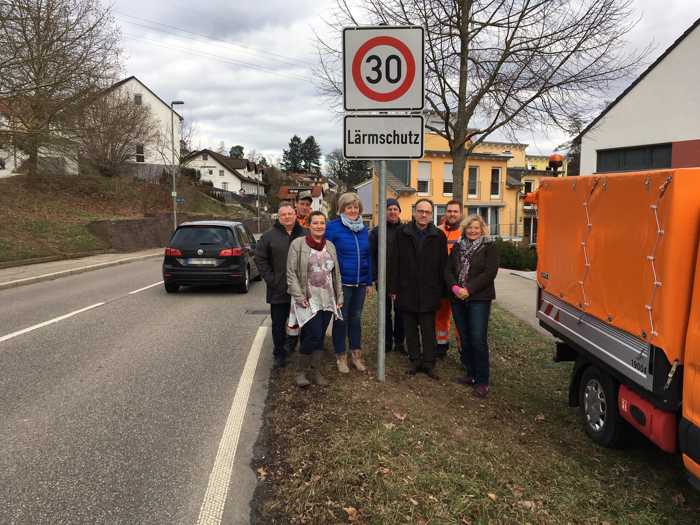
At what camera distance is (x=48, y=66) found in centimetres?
1496

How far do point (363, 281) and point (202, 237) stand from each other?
672 cm

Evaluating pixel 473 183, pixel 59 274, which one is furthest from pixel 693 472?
pixel 473 183

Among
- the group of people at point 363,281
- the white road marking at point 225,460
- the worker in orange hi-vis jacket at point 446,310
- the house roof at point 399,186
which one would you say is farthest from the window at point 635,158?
the house roof at point 399,186

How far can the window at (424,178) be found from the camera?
3525cm

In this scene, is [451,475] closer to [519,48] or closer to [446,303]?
[446,303]

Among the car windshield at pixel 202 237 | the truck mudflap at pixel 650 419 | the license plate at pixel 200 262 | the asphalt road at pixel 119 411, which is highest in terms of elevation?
the car windshield at pixel 202 237

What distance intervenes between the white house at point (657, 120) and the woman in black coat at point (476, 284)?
1144cm

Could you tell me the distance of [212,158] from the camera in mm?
84688

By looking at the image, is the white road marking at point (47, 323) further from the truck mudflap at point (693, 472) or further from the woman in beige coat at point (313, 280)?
the truck mudflap at point (693, 472)

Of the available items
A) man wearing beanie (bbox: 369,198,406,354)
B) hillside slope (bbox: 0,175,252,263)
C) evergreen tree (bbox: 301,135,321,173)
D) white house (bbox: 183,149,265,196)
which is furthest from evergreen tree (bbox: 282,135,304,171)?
man wearing beanie (bbox: 369,198,406,354)

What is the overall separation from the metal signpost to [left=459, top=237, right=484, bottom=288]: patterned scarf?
99cm

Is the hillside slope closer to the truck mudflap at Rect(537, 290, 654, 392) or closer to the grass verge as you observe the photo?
the grass verge

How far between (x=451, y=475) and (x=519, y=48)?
12.1 m

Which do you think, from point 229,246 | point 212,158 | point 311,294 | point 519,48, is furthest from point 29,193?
point 212,158
